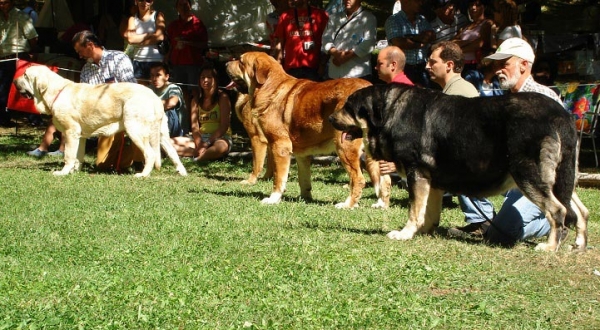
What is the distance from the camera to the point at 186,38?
50.1 feet

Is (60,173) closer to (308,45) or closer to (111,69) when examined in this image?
(111,69)

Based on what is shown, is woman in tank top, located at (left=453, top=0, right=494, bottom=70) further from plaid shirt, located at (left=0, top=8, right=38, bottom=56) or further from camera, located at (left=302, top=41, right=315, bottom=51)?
plaid shirt, located at (left=0, top=8, right=38, bottom=56)

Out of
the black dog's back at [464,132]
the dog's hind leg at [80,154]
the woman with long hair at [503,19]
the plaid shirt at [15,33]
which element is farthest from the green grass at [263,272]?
the plaid shirt at [15,33]

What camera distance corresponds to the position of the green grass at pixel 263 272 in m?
5.32

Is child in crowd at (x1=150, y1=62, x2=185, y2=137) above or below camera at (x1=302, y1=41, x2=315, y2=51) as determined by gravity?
below

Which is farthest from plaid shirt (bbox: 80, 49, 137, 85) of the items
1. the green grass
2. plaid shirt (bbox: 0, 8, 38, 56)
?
the green grass

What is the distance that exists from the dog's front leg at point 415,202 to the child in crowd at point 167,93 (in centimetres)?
755

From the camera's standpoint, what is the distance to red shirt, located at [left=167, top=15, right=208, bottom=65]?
15312mm

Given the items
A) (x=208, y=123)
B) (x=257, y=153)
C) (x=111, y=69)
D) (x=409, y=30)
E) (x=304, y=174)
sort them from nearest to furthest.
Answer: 1. (x=304, y=174)
2. (x=257, y=153)
3. (x=409, y=30)
4. (x=111, y=69)
5. (x=208, y=123)

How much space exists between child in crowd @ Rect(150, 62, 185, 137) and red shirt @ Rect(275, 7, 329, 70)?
233 centimetres

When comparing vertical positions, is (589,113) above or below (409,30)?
below

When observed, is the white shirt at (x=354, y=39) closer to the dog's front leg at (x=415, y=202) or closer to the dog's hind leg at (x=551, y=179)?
the dog's front leg at (x=415, y=202)

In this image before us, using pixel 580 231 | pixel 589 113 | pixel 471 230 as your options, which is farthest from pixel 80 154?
pixel 580 231

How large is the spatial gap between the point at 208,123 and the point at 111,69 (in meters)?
1.95
